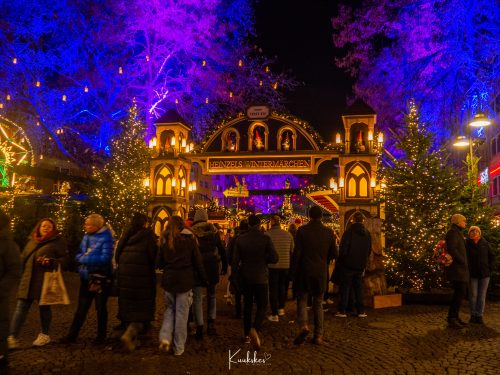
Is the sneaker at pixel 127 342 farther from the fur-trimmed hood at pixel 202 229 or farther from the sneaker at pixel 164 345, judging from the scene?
the fur-trimmed hood at pixel 202 229

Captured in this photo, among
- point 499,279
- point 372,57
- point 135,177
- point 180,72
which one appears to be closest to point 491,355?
point 499,279

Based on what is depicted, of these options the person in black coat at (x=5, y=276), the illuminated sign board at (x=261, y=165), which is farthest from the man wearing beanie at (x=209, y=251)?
the illuminated sign board at (x=261, y=165)

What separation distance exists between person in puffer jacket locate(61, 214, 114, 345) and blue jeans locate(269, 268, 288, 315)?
3.09 metres

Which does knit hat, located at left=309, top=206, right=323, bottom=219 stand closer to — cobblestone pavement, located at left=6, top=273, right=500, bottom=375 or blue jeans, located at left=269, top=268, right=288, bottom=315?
cobblestone pavement, located at left=6, top=273, right=500, bottom=375

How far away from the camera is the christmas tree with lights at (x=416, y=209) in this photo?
1120 centimetres

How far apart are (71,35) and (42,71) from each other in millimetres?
2207

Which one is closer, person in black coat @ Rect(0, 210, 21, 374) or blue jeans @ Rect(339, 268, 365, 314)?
person in black coat @ Rect(0, 210, 21, 374)

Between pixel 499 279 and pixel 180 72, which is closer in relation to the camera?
pixel 499 279

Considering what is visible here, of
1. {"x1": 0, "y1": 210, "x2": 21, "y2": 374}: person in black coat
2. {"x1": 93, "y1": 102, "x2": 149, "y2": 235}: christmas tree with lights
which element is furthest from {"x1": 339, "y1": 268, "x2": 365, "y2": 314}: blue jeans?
{"x1": 93, "y1": 102, "x2": 149, "y2": 235}: christmas tree with lights

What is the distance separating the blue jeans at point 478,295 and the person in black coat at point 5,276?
7.29 metres

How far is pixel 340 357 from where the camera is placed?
6172mm

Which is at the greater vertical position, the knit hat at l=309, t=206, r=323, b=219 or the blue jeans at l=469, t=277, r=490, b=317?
the knit hat at l=309, t=206, r=323, b=219

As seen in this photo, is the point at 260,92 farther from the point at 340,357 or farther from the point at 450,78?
the point at 340,357

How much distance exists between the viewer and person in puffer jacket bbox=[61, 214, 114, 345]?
6.58 meters
